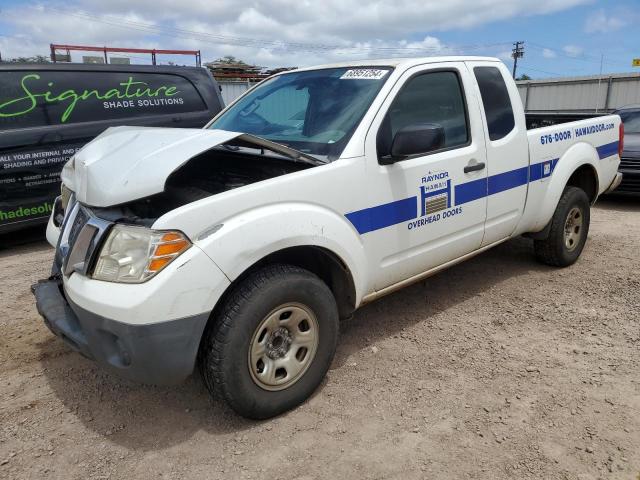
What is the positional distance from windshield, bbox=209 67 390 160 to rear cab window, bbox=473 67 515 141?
94 cm

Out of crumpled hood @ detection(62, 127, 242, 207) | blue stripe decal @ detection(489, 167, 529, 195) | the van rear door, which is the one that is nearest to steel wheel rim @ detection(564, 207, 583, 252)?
blue stripe decal @ detection(489, 167, 529, 195)

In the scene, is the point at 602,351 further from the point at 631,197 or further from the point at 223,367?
the point at 631,197

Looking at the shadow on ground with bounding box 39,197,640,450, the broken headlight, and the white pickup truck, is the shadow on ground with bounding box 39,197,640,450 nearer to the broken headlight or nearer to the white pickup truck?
the white pickup truck

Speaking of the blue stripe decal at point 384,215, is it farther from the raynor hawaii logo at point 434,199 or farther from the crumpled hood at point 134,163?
the crumpled hood at point 134,163

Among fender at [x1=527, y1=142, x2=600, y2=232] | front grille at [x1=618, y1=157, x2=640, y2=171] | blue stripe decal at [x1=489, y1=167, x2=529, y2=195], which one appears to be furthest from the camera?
front grille at [x1=618, y1=157, x2=640, y2=171]

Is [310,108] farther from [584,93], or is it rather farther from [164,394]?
[584,93]

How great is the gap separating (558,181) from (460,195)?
1.43 metres

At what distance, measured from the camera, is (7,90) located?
5422mm

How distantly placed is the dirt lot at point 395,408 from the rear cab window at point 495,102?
137cm

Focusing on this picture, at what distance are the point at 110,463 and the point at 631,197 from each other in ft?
28.9

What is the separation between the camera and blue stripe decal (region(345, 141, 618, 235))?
3012mm

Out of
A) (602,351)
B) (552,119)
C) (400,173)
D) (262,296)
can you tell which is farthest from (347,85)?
(552,119)

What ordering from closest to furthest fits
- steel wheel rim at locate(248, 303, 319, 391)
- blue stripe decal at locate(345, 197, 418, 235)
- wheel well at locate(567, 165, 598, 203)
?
steel wheel rim at locate(248, 303, 319, 391), blue stripe decal at locate(345, 197, 418, 235), wheel well at locate(567, 165, 598, 203)

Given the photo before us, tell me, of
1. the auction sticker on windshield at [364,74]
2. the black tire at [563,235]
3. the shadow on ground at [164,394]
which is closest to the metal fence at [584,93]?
the black tire at [563,235]
